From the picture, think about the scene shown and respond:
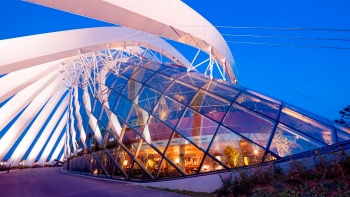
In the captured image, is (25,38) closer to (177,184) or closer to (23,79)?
(23,79)

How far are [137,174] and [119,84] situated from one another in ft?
25.3

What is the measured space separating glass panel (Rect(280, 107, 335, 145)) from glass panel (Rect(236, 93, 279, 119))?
436mm

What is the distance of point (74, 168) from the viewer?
25.2 meters

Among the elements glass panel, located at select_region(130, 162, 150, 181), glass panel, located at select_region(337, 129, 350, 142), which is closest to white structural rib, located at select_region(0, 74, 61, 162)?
glass panel, located at select_region(130, 162, 150, 181)

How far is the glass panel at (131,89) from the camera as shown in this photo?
16823 mm

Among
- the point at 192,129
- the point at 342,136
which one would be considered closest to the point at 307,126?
the point at 342,136

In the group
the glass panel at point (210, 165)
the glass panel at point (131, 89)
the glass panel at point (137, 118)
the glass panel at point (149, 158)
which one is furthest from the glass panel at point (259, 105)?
the glass panel at point (131, 89)

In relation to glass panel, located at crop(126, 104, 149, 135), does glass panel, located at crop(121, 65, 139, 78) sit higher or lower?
higher

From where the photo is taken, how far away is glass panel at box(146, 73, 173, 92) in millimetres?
15820

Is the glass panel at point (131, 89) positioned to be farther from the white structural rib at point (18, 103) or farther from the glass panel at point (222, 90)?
the white structural rib at point (18, 103)

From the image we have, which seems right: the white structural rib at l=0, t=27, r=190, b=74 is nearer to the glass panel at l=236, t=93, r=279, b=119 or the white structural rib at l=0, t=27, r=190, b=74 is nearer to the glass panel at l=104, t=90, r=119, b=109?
the glass panel at l=104, t=90, r=119, b=109

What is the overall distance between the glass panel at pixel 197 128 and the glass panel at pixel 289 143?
2.65 m

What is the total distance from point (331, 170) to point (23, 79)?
15633 mm

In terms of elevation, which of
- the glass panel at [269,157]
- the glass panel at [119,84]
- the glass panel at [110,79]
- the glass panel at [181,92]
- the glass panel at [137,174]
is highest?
the glass panel at [110,79]
